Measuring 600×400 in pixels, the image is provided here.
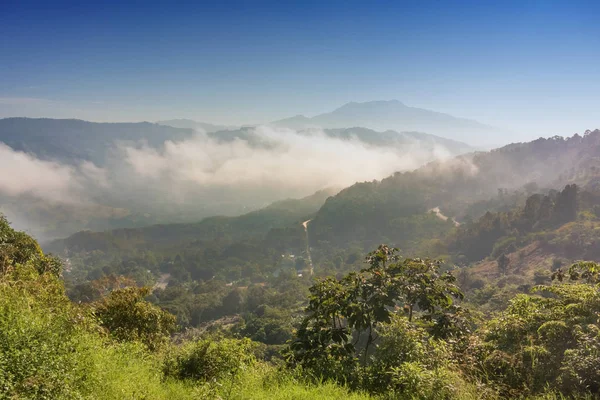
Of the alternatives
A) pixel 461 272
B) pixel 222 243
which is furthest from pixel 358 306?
pixel 222 243

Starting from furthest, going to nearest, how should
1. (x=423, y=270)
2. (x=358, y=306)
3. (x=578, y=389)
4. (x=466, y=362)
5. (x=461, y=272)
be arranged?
(x=461, y=272)
(x=423, y=270)
(x=358, y=306)
(x=466, y=362)
(x=578, y=389)

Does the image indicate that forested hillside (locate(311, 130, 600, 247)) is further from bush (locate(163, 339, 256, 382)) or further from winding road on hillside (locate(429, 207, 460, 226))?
bush (locate(163, 339, 256, 382))

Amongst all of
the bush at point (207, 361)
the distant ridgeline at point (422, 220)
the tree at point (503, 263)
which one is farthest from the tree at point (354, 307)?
the distant ridgeline at point (422, 220)

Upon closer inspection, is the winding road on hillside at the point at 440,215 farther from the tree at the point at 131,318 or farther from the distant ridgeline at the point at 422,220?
the tree at the point at 131,318

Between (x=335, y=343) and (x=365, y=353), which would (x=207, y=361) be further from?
(x=365, y=353)

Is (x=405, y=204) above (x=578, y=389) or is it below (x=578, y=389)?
below

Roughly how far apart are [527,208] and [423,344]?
390 ft

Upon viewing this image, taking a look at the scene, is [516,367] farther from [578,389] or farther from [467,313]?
[467,313]

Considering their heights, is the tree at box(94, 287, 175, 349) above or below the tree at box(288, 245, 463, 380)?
below

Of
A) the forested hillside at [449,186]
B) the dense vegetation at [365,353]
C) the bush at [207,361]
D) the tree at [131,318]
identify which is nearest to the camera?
the dense vegetation at [365,353]

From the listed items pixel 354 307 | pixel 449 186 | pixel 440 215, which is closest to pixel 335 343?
pixel 354 307

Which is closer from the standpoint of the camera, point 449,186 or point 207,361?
point 207,361

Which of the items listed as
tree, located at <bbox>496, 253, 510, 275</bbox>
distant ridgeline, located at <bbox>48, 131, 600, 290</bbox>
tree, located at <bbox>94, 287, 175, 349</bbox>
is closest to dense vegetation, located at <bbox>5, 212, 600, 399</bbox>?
tree, located at <bbox>94, 287, 175, 349</bbox>

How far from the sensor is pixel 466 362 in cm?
549
